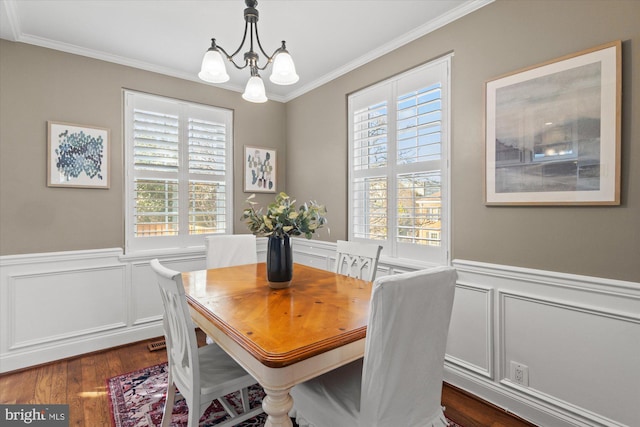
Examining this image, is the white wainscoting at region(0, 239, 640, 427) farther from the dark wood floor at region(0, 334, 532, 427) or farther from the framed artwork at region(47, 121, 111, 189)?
the framed artwork at region(47, 121, 111, 189)

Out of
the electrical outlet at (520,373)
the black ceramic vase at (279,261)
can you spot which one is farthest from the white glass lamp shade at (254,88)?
the electrical outlet at (520,373)

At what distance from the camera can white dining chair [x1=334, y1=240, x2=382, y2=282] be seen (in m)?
2.19

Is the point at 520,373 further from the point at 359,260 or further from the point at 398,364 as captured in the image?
the point at 398,364

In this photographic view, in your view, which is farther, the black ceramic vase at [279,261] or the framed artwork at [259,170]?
the framed artwork at [259,170]

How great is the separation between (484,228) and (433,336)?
118 centimetres

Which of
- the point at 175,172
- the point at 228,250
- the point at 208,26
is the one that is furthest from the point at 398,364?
the point at 175,172

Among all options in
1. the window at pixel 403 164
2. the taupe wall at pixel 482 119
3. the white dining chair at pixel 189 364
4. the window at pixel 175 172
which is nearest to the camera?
the white dining chair at pixel 189 364

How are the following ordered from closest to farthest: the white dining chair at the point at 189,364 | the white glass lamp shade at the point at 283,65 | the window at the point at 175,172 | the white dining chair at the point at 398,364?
1. the white dining chair at the point at 398,364
2. the white dining chair at the point at 189,364
3. the white glass lamp shade at the point at 283,65
4. the window at the point at 175,172

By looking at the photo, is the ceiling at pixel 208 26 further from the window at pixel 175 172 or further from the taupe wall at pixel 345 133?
the window at pixel 175 172

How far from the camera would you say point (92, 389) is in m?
2.24

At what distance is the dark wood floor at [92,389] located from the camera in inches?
75.7

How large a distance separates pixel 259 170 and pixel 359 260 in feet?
6.75

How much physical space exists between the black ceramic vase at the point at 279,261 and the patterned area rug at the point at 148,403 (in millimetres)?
872

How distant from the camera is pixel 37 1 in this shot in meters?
2.13
